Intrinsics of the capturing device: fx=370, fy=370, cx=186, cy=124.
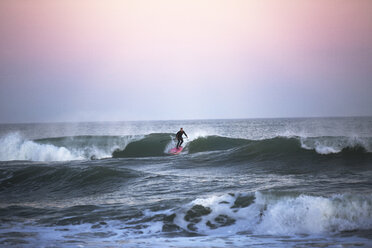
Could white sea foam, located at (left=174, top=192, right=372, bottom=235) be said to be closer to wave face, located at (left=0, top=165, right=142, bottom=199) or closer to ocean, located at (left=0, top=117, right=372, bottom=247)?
A: ocean, located at (left=0, top=117, right=372, bottom=247)

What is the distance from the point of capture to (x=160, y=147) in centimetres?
2923

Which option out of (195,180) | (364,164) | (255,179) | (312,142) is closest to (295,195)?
(255,179)

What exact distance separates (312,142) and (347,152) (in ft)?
6.00

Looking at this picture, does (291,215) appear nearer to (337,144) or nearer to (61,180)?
(61,180)

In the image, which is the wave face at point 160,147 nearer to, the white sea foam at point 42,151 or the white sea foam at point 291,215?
the white sea foam at point 42,151

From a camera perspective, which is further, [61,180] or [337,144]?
[337,144]

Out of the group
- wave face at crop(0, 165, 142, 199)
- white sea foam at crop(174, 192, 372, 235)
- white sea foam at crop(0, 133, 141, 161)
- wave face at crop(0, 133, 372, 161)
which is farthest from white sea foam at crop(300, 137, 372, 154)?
white sea foam at crop(0, 133, 141, 161)

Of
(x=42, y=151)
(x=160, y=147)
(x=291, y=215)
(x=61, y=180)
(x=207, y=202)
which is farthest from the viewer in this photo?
(x=42, y=151)

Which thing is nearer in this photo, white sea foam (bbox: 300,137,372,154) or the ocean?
the ocean

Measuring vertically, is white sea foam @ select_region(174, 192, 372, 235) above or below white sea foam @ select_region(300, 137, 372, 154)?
below

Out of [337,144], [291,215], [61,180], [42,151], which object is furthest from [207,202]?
[42,151]

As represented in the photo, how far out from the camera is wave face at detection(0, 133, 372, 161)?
55.8 feet

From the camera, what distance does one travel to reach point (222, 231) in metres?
7.29

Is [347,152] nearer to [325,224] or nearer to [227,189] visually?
[227,189]
